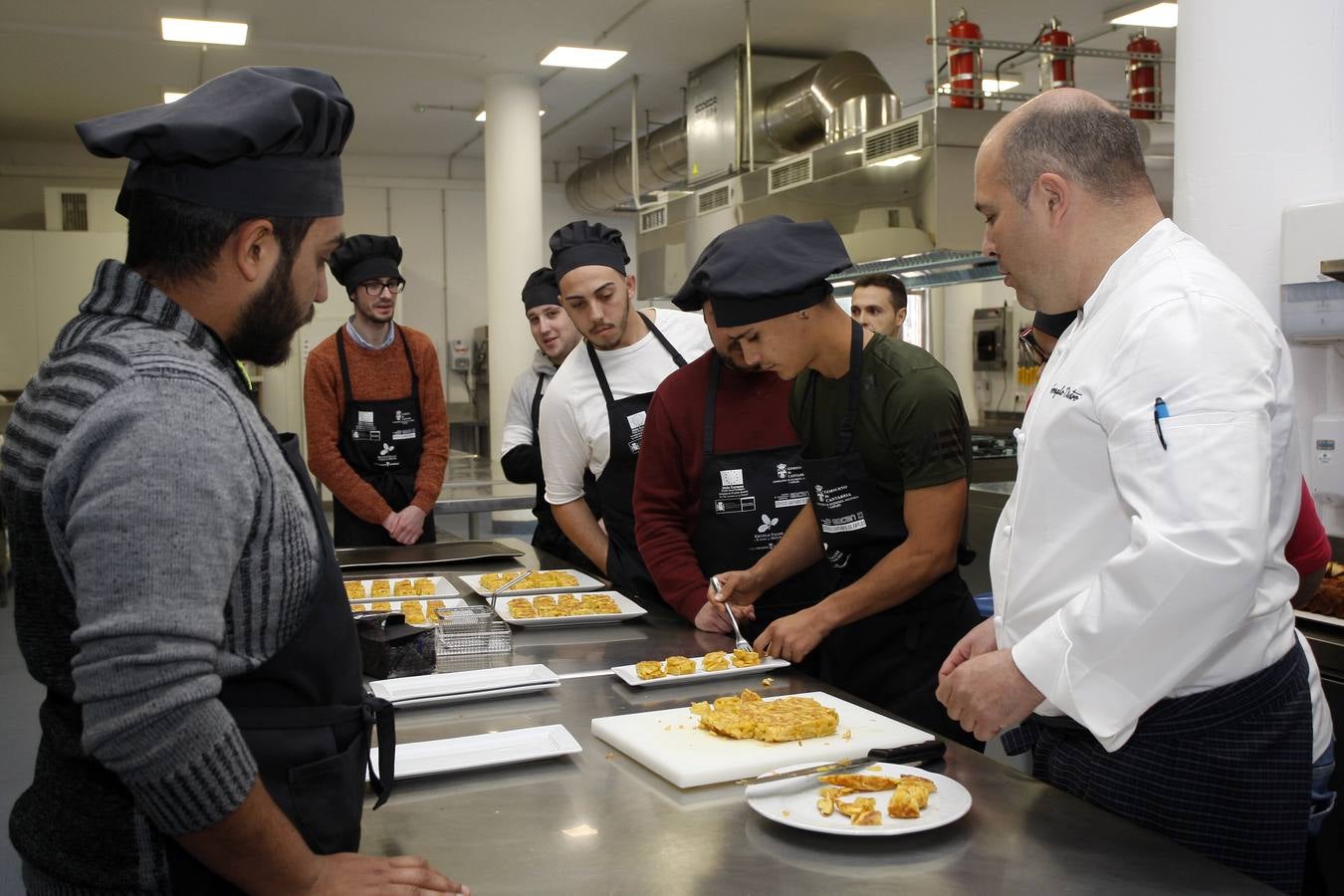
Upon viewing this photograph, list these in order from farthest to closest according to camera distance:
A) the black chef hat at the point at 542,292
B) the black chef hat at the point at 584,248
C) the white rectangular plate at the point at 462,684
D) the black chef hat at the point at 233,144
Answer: the black chef hat at the point at 542,292, the black chef hat at the point at 584,248, the white rectangular plate at the point at 462,684, the black chef hat at the point at 233,144

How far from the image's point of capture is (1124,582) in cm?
125

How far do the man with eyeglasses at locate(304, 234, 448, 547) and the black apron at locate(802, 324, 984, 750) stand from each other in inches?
85.8

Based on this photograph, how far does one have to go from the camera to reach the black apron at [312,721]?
1.08 m

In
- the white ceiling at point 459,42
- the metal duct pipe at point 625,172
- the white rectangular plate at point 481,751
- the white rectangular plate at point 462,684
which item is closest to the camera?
the white rectangular plate at point 481,751

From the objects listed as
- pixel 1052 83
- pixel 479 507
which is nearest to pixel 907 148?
pixel 1052 83

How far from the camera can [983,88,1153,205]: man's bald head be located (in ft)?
4.77

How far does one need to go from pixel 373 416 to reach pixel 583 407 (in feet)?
4.63

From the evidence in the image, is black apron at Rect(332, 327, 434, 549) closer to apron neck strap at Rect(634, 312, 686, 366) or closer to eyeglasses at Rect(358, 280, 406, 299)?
eyeglasses at Rect(358, 280, 406, 299)

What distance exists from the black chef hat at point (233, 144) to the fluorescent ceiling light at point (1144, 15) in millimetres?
6338

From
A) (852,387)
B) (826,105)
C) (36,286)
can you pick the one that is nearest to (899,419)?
(852,387)

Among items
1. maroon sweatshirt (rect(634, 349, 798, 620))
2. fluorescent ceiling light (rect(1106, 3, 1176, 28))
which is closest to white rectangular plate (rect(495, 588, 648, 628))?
maroon sweatshirt (rect(634, 349, 798, 620))

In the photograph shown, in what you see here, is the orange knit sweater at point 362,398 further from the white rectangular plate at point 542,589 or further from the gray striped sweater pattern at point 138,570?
the gray striped sweater pattern at point 138,570

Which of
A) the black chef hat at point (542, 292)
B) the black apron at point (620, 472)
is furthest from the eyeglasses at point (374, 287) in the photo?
the black apron at point (620, 472)

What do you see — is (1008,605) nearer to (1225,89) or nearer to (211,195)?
(211,195)
